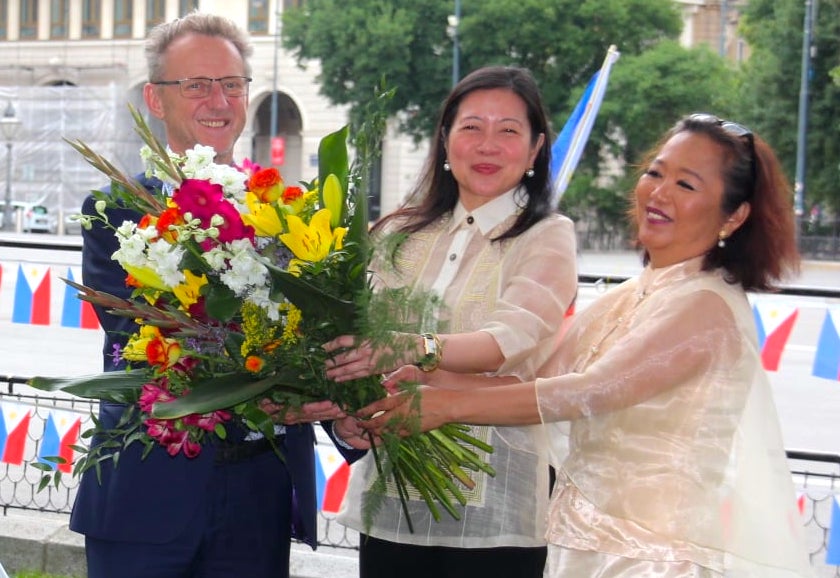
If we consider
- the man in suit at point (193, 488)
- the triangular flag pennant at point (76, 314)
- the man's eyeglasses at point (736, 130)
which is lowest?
the triangular flag pennant at point (76, 314)

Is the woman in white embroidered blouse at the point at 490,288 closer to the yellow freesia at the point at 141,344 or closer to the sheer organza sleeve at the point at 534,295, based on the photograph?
the sheer organza sleeve at the point at 534,295

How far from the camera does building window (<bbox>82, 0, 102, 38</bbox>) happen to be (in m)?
42.2

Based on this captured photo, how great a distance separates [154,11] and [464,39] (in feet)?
44.9

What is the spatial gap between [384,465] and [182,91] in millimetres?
943

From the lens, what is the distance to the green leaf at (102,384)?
90.3 inches

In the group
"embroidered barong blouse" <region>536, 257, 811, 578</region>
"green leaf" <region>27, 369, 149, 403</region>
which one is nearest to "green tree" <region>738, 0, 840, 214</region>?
"embroidered barong blouse" <region>536, 257, 811, 578</region>

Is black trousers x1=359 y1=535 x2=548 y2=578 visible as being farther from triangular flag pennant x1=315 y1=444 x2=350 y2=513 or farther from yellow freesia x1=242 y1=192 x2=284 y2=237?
triangular flag pennant x1=315 y1=444 x2=350 y2=513

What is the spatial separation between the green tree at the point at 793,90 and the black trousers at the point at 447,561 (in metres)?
27.8

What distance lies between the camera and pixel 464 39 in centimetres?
3294

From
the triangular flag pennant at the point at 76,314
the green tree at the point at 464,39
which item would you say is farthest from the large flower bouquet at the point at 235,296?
the green tree at the point at 464,39

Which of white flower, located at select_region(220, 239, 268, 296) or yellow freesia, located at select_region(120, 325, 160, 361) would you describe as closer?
white flower, located at select_region(220, 239, 268, 296)

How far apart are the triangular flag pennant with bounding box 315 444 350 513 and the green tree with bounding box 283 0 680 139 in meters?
26.5

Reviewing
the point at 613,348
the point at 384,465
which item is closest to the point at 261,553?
the point at 384,465

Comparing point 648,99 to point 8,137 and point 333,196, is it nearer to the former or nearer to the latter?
point 8,137
